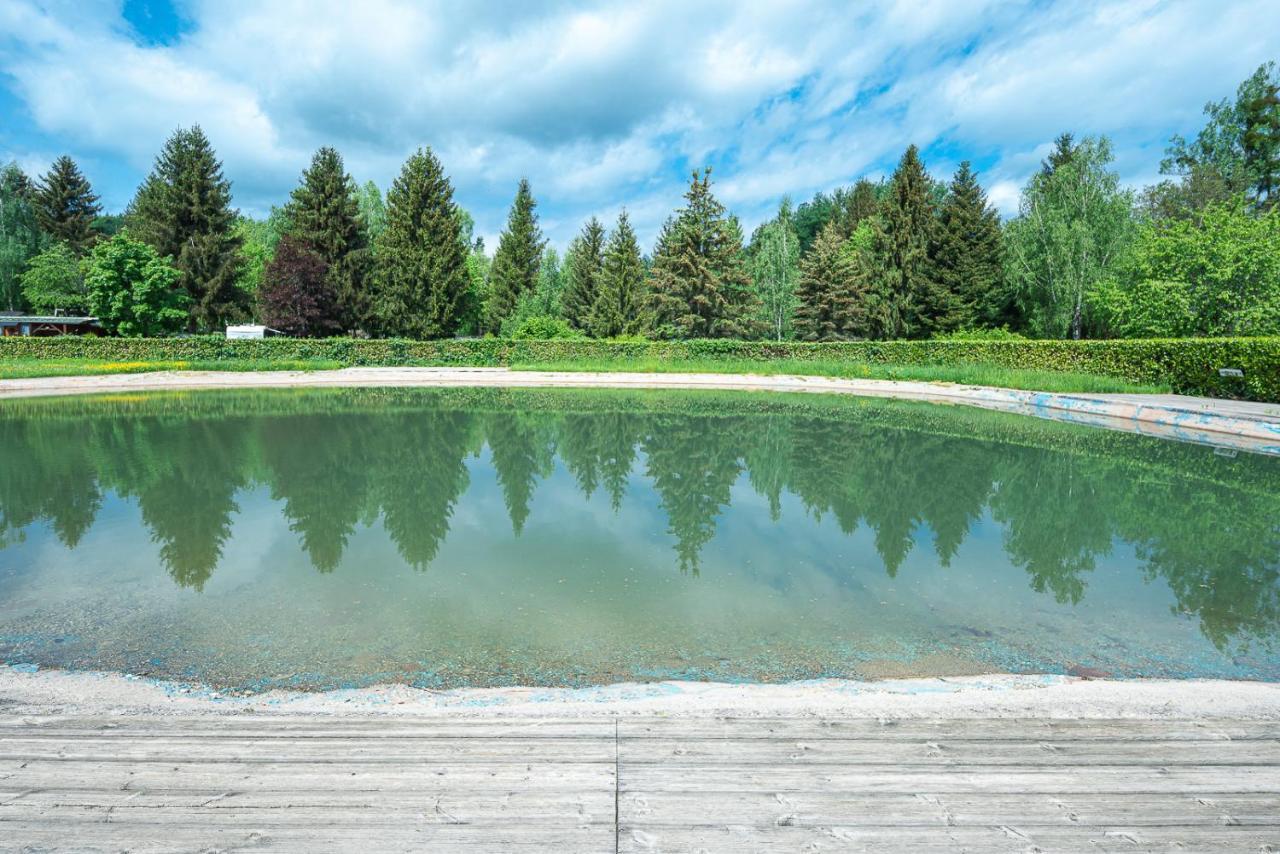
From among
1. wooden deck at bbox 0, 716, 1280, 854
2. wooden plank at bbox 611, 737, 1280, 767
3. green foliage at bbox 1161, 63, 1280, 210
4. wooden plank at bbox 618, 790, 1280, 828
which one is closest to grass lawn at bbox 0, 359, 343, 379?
wooden deck at bbox 0, 716, 1280, 854

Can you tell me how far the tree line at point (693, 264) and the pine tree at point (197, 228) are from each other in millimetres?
96

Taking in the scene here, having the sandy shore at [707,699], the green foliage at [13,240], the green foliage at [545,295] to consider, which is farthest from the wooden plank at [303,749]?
the green foliage at [13,240]

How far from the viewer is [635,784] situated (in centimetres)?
256

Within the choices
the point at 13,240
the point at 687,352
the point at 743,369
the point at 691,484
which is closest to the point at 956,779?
the point at 691,484

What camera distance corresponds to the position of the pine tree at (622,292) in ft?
127

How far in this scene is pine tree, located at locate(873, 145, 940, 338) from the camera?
36.1 meters

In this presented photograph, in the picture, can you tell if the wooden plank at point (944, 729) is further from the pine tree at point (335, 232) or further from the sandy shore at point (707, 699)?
the pine tree at point (335, 232)

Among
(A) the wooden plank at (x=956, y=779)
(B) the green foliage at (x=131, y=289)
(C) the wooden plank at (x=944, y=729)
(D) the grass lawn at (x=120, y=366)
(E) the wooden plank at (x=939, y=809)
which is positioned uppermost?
(B) the green foliage at (x=131, y=289)

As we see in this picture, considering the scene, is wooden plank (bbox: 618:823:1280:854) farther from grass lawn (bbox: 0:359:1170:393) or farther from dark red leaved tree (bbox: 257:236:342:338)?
dark red leaved tree (bbox: 257:236:342:338)

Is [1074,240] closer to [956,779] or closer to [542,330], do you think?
[542,330]

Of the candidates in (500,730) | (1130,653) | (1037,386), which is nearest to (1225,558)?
(1130,653)

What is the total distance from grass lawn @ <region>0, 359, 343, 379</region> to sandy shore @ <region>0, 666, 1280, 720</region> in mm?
29288

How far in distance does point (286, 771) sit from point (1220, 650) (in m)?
5.80

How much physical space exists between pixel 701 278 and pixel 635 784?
112ft
